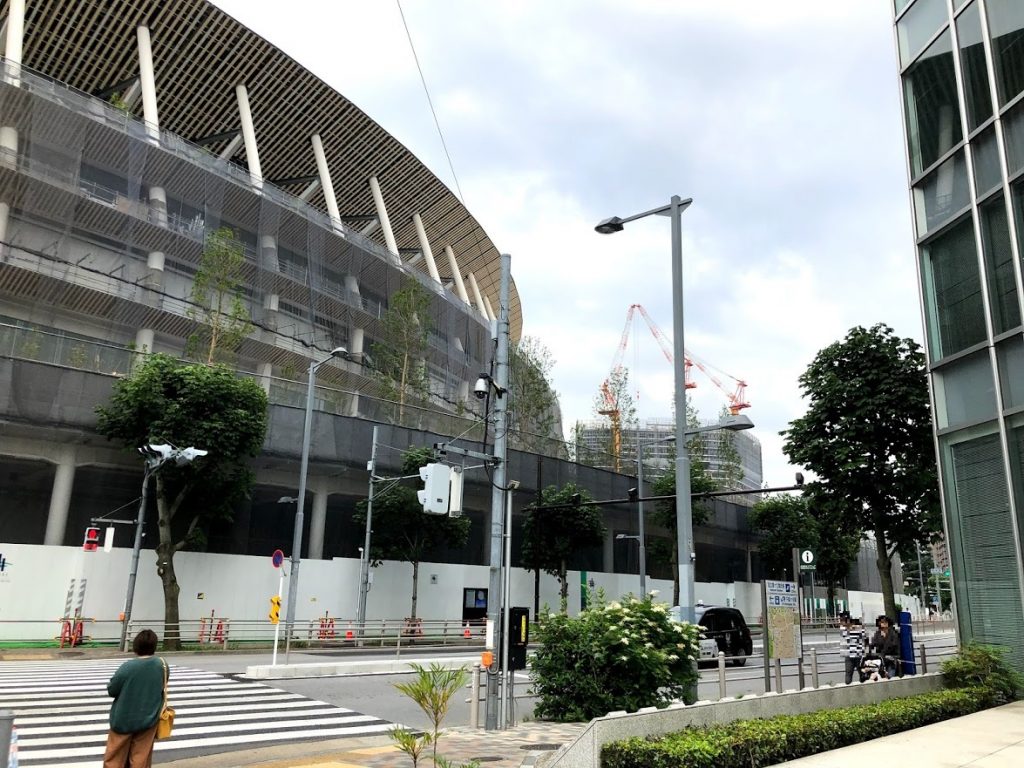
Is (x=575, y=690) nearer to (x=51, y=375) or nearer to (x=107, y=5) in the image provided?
(x=51, y=375)

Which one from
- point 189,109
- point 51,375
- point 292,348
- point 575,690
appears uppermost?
point 189,109

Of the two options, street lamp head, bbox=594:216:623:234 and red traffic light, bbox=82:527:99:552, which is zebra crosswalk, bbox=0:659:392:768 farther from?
street lamp head, bbox=594:216:623:234

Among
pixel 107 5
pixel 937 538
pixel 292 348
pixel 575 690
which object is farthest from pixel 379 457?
pixel 107 5

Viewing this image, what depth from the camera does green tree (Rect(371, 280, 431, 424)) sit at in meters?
46.5

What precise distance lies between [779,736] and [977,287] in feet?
37.9

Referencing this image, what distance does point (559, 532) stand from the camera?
41.2 m

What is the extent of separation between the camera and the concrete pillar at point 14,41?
3494cm

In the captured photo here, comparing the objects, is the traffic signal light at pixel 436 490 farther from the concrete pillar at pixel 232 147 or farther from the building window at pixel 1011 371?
the concrete pillar at pixel 232 147

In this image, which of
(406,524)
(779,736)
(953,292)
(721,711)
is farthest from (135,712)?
(406,524)

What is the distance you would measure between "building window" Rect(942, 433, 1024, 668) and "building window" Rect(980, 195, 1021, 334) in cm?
236

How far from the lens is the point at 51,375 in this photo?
28.3m

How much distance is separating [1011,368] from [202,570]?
2787 cm

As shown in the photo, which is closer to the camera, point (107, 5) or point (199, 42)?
point (107, 5)

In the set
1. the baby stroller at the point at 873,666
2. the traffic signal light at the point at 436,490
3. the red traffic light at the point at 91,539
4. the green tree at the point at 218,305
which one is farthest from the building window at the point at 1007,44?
the green tree at the point at 218,305
